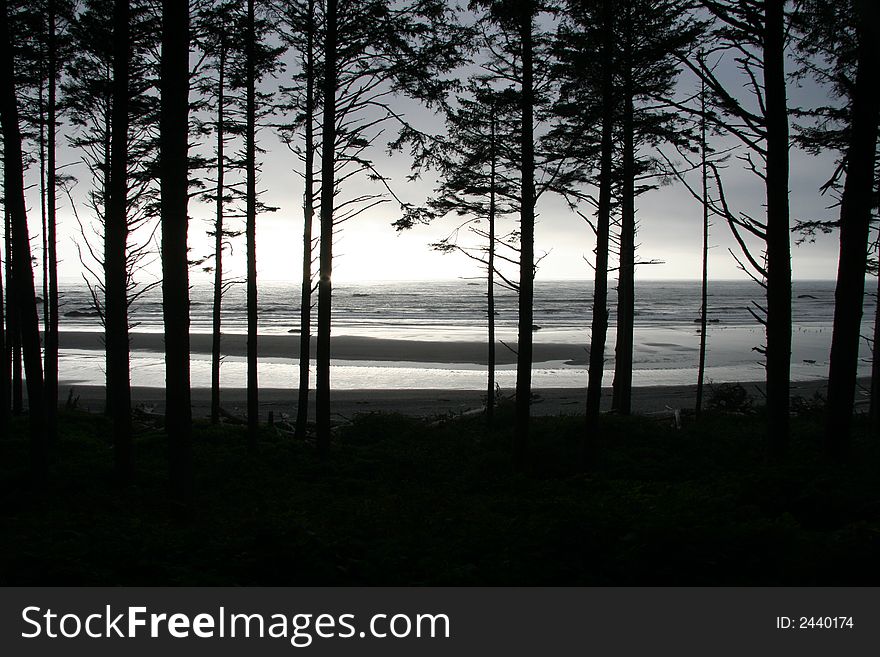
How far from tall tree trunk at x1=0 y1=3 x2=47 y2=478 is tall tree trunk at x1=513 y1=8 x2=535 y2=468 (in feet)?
26.1

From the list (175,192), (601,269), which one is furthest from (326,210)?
(601,269)

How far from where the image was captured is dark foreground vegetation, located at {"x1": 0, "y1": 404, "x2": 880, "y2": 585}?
4.67m

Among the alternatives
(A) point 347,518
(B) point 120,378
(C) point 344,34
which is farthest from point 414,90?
(A) point 347,518

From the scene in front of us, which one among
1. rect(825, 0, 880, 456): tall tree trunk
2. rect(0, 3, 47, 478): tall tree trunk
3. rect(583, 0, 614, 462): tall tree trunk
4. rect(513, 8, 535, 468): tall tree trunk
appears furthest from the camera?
rect(513, 8, 535, 468): tall tree trunk

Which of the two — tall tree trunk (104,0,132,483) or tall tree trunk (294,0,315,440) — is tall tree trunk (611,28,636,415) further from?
tall tree trunk (104,0,132,483)

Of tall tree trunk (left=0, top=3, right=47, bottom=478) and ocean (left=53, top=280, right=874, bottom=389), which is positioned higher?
tall tree trunk (left=0, top=3, right=47, bottom=478)

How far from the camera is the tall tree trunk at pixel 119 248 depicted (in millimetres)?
8922

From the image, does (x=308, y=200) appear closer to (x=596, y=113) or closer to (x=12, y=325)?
(x=596, y=113)

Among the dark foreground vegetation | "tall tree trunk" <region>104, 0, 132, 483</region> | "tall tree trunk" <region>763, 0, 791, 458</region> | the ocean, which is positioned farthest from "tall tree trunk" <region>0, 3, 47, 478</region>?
"tall tree trunk" <region>763, 0, 791, 458</region>

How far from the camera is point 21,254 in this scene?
341 inches

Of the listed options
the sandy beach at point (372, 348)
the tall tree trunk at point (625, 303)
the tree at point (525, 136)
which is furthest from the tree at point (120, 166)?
the sandy beach at point (372, 348)
